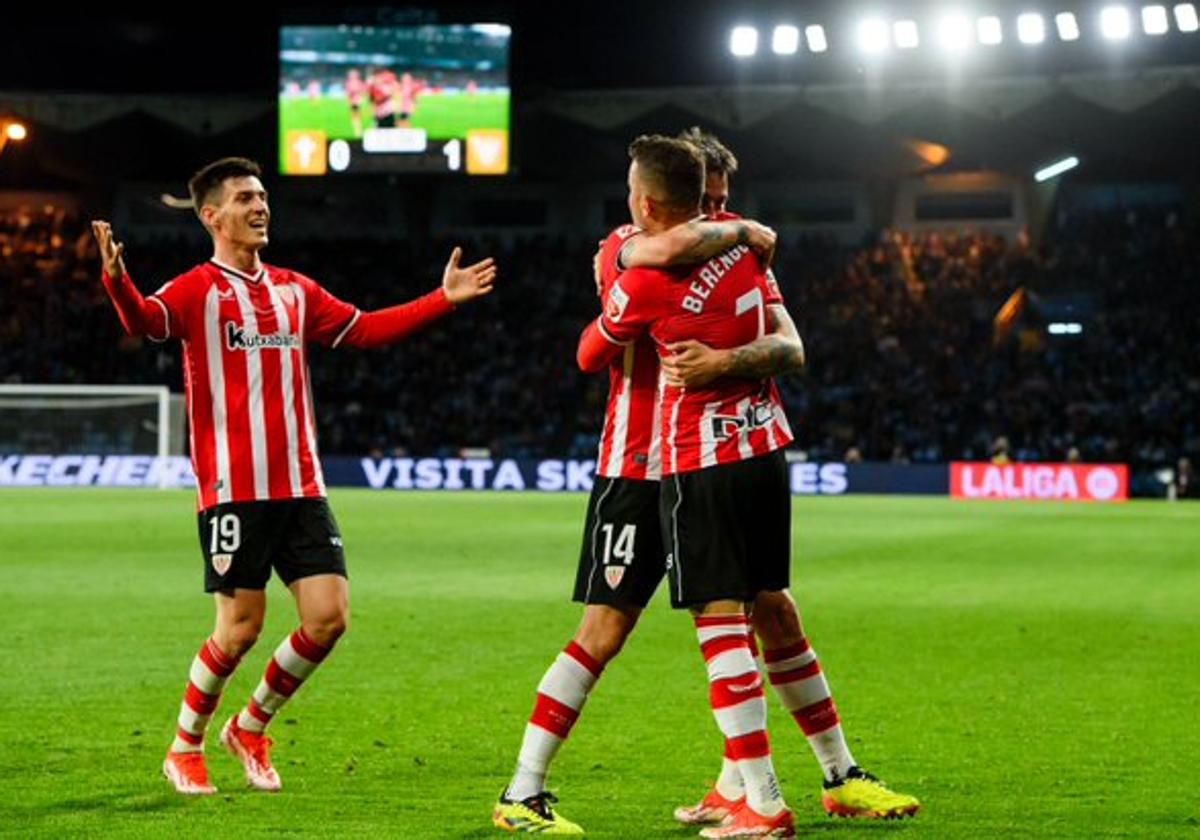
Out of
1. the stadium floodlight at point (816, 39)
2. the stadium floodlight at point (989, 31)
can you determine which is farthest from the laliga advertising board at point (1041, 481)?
the stadium floodlight at point (816, 39)

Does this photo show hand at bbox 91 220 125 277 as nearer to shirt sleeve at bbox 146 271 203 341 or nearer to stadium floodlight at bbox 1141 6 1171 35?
shirt sleeve at bbox 146 271 203 341

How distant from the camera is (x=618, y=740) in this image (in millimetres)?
8211

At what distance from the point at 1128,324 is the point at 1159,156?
509 cm

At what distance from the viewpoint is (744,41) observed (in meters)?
45.1

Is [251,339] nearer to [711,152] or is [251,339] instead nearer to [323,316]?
[323,316]

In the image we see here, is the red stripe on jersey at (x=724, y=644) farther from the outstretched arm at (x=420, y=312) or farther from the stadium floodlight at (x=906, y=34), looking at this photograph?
the stadium floodlight at (x=906, y=34)

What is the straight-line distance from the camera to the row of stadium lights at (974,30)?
4181 centimetres

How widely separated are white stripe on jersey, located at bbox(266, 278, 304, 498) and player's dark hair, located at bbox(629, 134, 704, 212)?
174 cm

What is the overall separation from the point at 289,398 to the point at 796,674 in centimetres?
208

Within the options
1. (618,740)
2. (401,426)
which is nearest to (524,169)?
(401,426)

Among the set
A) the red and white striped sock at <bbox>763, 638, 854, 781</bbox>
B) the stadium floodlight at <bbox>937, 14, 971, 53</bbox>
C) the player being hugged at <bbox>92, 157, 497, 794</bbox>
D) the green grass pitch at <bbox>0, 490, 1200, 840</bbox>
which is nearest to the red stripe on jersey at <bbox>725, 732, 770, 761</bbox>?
the green grass pitch at <bbox>0, 490, 1200, 840</bbox>

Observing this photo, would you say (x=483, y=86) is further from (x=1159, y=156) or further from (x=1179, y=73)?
(x=1159, y=156)

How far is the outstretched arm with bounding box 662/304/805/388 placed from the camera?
233 inches

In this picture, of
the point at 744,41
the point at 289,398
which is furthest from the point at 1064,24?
the point at 289,398
